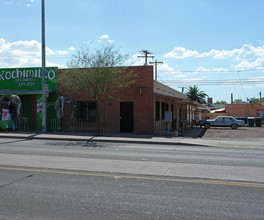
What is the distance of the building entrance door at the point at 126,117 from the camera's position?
2184cm

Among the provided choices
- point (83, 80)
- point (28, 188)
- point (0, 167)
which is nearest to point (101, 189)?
point (28, 188)


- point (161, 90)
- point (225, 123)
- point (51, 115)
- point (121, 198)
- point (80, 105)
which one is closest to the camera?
point (121, 198)

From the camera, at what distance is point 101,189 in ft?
20.2

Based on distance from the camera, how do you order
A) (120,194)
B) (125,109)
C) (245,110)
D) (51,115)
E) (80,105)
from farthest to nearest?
(245,110) → (51,115) → (80,105) → (125,109) → (120,194)

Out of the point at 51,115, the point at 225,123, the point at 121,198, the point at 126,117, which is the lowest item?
the point at 121,198

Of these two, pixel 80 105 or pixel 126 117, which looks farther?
pixel 80 105

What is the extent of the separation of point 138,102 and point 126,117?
4.71 feet

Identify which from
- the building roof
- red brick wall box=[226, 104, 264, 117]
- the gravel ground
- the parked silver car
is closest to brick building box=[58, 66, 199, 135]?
the building roof

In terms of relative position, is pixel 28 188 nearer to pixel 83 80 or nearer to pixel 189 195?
pixel 189 195

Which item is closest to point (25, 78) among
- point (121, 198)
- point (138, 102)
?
point (138, 102)

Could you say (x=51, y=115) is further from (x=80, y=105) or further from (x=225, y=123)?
(x=225, y=123)

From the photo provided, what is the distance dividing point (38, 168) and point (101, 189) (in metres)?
2.75

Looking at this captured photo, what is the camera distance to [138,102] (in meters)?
21.5

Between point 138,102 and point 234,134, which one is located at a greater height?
point 138,102
